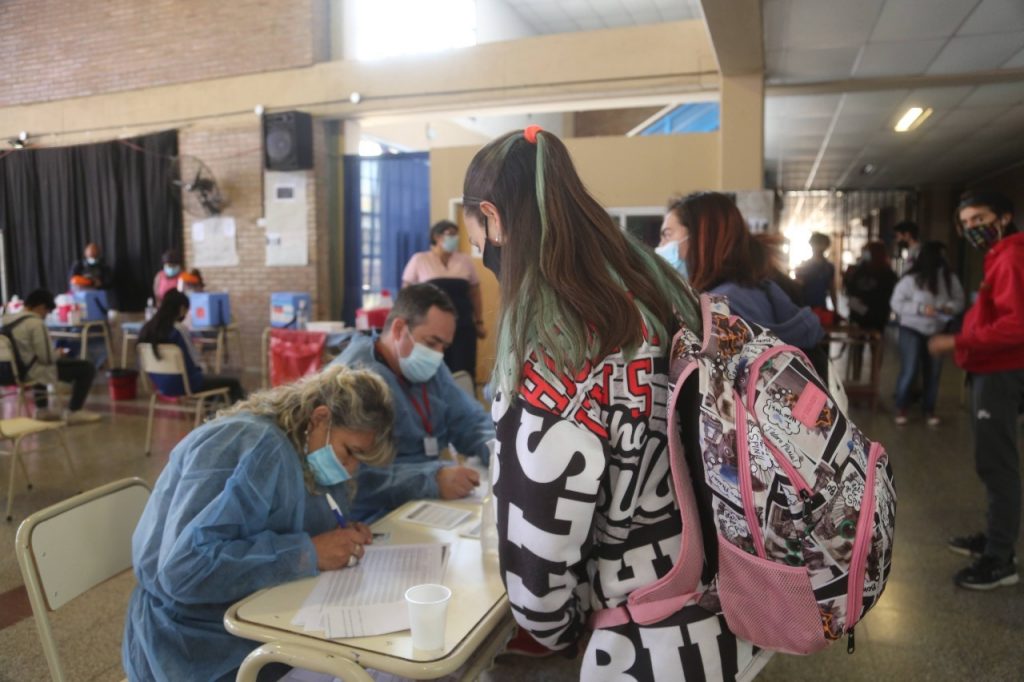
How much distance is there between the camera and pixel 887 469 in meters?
0.94

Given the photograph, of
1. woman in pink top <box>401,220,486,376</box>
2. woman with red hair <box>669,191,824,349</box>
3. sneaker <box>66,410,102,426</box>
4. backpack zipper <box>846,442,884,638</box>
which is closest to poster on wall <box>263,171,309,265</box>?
woman in pink top <box>401,220,486,376</box>

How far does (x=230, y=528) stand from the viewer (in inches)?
53.2

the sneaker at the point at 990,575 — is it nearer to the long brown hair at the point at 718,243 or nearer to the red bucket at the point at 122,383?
the long brown hair at the point at 718,243

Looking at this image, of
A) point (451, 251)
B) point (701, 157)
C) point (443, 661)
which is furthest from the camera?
point (701, 157)

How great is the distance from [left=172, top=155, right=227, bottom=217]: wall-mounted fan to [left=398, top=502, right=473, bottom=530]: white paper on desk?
6.88m

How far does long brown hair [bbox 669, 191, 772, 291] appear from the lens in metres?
1.99

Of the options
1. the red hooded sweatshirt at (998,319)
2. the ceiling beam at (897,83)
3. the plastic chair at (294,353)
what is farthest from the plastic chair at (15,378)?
the ceiling beam at (897,83)

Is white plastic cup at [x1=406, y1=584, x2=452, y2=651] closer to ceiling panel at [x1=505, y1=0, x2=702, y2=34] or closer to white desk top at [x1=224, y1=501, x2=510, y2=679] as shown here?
white desk top at [x1=224, y1=501, x2=510, y2=679]

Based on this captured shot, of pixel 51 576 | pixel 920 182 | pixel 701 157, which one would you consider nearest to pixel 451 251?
pixel 701 157

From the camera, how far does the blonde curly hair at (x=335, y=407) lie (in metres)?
1.55

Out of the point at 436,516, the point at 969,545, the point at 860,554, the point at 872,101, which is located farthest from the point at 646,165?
the point at 860,554

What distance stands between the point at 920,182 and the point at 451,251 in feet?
31.2

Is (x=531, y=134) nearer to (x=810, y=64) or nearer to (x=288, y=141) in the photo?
(x=810, y=64)

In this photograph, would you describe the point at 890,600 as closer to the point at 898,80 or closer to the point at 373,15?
the point at 898,80
